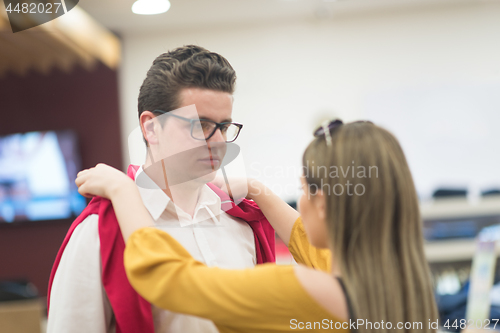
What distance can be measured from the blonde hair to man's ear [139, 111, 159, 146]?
0.50 m

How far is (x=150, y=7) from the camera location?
335 cm

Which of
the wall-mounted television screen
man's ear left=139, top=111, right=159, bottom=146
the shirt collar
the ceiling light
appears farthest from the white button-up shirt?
the wall-mounted television screen

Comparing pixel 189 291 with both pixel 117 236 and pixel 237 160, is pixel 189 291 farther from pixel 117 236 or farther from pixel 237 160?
pixel 237 160

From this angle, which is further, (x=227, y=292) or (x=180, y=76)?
(x=180, y=76)

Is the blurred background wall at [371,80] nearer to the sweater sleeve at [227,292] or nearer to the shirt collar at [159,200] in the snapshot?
the shirt collar at [159,200]

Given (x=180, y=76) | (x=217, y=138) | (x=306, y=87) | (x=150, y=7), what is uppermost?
(x=150, y=7)

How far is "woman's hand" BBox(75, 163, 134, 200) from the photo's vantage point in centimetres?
98

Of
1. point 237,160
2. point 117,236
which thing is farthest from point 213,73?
point 117,236

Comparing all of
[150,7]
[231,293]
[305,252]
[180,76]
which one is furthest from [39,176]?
[231,293]

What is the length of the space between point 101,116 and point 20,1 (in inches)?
58.8

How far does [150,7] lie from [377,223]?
3100 mm

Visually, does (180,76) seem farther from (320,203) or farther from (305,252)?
(305,252)

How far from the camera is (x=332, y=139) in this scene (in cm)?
90

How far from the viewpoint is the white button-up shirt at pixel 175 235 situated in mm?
919
